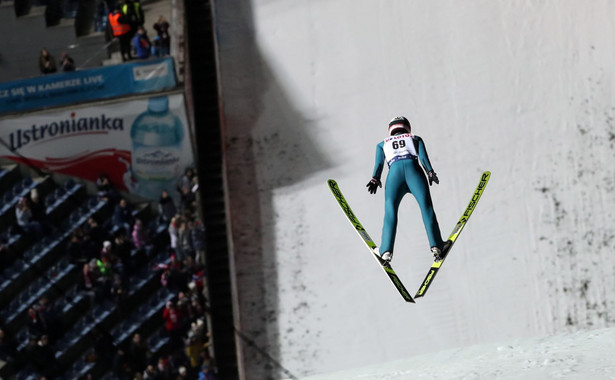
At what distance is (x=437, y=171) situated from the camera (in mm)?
26422

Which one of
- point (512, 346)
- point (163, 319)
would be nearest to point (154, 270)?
point (163, 319)

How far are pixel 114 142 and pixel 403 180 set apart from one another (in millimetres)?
13097

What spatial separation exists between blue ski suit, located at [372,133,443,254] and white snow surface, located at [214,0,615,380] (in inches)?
354

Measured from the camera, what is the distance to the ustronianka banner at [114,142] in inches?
1130

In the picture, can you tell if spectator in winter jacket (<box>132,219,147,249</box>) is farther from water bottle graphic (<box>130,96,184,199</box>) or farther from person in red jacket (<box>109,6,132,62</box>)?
person in red jacket (<box>109,6,132,62</box>)

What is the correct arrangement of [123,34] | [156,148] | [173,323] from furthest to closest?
1. [123,34]
2. [156,148]
3. [173,323]

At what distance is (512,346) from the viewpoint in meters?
26.3

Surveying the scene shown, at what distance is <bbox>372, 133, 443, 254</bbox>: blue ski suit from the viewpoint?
1680 cm

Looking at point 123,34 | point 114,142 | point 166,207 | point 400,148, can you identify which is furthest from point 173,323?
point 400,148

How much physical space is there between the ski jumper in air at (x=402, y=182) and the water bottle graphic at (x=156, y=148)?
12200 millimetres

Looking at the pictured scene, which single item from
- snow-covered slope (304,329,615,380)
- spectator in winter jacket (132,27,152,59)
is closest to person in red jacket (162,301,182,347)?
snow-covered slope (304,329,615,380)

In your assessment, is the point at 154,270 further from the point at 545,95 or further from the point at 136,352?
the point at 545,95

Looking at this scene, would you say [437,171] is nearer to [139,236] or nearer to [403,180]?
[139,236]

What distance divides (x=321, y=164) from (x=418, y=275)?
116 inches
